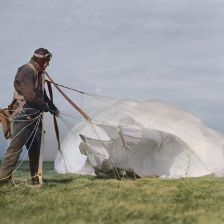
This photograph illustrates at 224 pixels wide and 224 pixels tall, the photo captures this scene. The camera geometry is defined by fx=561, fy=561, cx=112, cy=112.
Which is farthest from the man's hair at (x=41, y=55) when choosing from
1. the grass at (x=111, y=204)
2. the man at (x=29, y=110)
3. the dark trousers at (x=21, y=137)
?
the grass at (x=111, y=204)

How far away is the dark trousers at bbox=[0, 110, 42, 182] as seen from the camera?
395 inches

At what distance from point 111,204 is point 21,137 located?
3.38 m

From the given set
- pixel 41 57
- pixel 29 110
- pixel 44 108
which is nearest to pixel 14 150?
pixel 29 110

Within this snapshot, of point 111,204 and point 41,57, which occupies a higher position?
Result: point 41,57

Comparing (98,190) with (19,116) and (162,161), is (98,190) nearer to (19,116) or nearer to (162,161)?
(19,116)

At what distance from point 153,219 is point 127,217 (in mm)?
299

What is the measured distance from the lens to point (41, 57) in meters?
10.2

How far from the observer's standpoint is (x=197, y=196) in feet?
28.1

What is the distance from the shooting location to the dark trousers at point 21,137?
10.0 meters

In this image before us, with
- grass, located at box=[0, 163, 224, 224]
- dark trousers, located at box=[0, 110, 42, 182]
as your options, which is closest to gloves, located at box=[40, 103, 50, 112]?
dark trousers, located at box=[0, 110, 42, 182]

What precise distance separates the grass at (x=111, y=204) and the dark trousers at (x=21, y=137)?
35 centimetres

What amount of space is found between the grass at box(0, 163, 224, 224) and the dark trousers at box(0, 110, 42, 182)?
349 mm

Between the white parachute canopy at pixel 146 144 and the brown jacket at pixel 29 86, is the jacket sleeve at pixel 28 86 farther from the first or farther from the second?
the white parachute canopy at pixel 146 144

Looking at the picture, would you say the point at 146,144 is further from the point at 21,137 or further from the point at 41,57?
the point at 41,57
